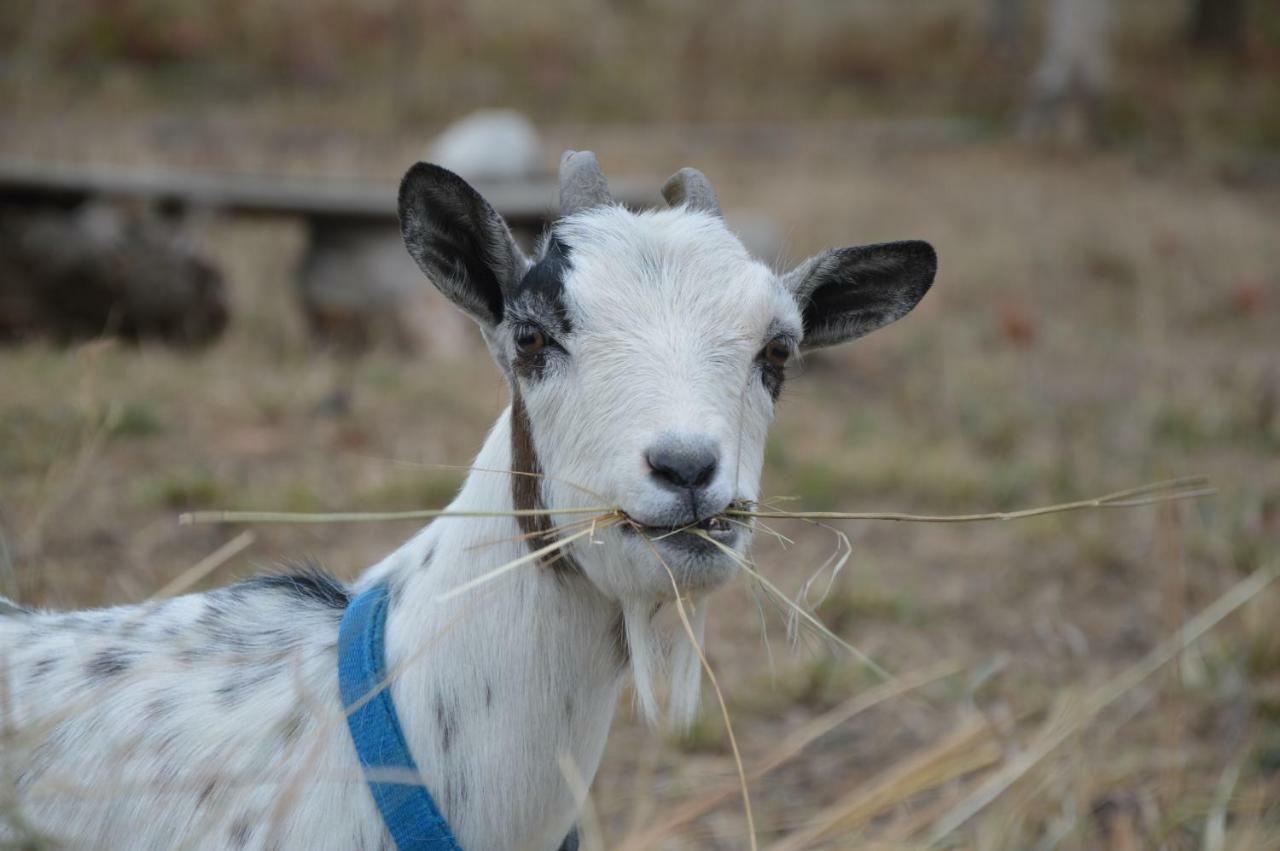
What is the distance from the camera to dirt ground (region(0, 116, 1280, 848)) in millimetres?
3443

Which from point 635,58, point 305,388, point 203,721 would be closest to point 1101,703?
point 203,721

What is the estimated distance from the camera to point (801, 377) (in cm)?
610

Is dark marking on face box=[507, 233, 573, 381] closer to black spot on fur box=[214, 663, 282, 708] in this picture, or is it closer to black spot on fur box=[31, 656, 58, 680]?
black spot on fur box=[214, 663, 282, 708]

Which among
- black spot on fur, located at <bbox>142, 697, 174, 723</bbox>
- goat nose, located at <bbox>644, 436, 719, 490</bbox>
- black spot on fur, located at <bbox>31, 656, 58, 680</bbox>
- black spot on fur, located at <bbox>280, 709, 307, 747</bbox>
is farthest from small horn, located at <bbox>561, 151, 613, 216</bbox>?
black spot on fur, located at <bbox>31, 656, 58, 680</bbox>

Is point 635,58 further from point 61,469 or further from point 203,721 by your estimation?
point 203,721

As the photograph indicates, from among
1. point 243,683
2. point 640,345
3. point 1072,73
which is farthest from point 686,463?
point 1072,73

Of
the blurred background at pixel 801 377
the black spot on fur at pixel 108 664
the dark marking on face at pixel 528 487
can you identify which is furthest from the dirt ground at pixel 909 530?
the black spot on fur at pixel 108 664

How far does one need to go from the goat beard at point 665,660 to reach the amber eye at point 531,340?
562 millimetres

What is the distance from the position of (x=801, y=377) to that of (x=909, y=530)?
0.95 meters

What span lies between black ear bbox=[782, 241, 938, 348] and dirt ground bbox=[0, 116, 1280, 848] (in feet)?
1.03

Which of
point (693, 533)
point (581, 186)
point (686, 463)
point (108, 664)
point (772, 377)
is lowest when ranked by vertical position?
point (108, 664)

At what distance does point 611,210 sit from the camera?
2.64m

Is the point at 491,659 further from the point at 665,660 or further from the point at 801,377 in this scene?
the point at 801,377

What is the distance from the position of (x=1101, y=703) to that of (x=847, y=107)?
1694 centimetres
